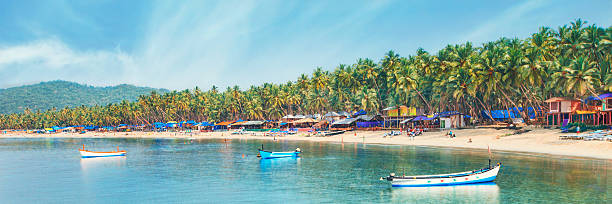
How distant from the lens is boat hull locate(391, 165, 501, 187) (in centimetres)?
3394

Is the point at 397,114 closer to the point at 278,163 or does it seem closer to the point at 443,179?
the point at 278,163

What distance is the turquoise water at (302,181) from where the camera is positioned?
3145 cm

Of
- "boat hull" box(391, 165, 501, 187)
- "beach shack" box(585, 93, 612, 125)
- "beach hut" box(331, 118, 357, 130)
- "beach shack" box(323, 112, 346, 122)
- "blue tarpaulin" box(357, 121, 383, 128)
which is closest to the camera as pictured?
"boat hull" box(391, 165, 501, 187)

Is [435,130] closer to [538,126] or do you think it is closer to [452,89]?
[452,89]

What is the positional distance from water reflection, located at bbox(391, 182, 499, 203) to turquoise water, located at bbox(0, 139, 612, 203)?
66 millimetres

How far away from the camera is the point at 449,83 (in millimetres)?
82375

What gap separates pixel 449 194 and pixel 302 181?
1300cm

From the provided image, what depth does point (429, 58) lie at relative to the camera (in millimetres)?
91125

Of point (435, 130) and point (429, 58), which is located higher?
point (429, 58)

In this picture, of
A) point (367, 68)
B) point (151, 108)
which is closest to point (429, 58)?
point (367, 68)

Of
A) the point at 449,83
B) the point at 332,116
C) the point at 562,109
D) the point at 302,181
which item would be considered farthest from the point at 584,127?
the point at 332,116

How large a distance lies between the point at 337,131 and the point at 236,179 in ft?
204

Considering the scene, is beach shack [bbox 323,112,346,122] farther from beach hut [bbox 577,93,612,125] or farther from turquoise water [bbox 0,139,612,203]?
beach hut [bbox 577,93,612,125]

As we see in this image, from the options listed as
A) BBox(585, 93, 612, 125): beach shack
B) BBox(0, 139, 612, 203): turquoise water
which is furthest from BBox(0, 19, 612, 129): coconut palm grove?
BBox(0, 139, 612, 203): turquoise water
